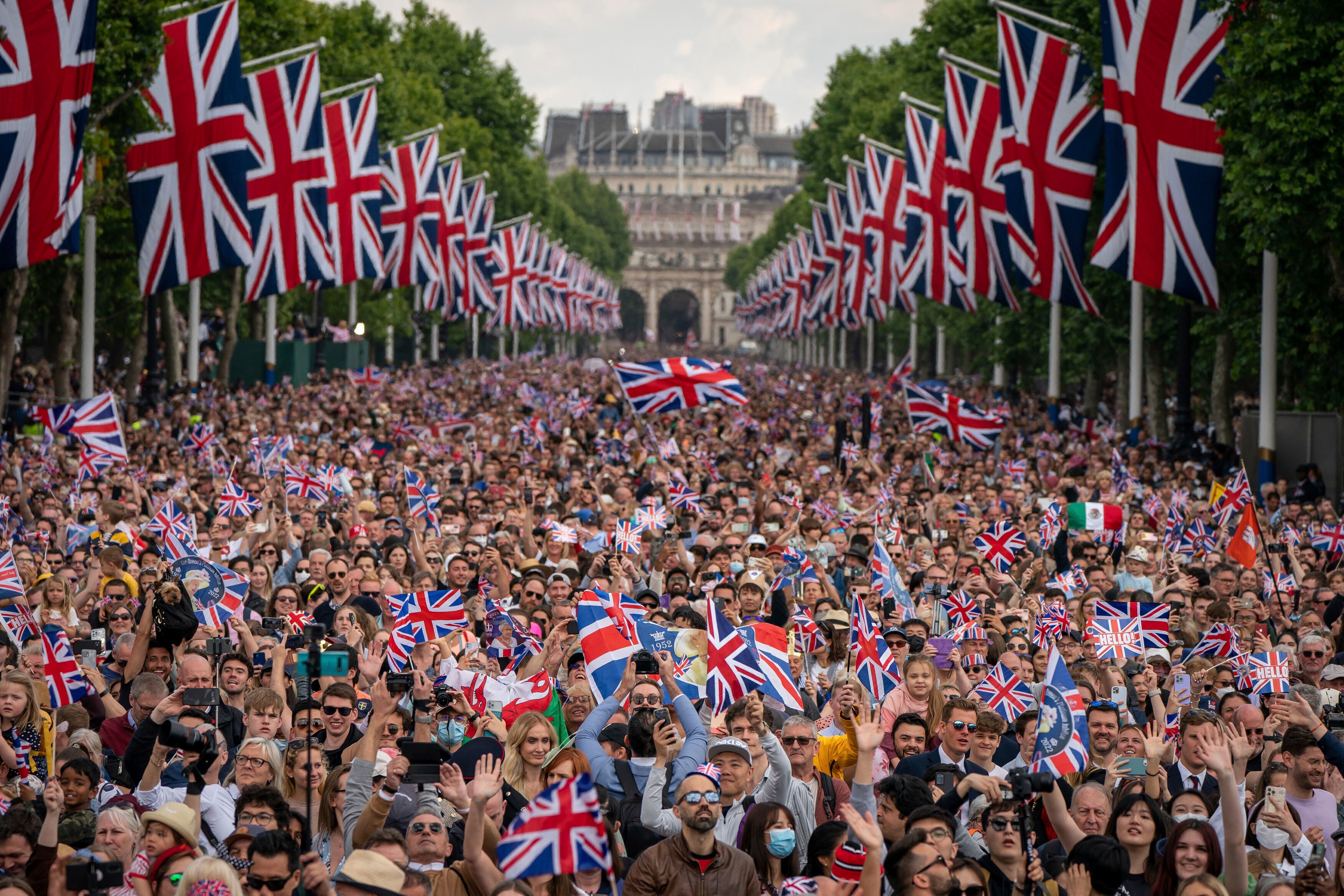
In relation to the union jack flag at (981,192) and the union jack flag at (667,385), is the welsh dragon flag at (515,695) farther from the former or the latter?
the union jack flag at (981,192)

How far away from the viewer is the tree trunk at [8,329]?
2809 cm

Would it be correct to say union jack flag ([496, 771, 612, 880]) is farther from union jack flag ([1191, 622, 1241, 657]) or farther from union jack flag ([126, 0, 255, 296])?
union jack flag ([126, 0, 255, 296])

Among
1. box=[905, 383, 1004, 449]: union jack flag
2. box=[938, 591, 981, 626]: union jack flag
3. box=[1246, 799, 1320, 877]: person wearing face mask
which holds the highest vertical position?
box=[905, 383, 1004, 449]: union jack flag

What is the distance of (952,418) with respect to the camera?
26.8 meters

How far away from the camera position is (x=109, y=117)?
97.3 ft

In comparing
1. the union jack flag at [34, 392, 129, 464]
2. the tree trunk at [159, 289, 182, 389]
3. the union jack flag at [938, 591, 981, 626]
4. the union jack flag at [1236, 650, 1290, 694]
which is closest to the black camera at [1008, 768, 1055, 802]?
the union jack flag at [1236, 650, 1290, 694]

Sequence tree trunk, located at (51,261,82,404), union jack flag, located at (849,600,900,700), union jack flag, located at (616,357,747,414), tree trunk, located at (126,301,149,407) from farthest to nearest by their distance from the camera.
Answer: tree trunk, located at (126,301,149,407)
tree trunk, located at (51,261,82,404)
union jack flag, located at (616,357,747,414)
union jack flag, located at (849,600,900,700)

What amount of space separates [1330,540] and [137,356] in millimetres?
28330

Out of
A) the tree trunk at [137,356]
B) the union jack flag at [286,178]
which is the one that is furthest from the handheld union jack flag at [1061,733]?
the tree trunk at [137,356]

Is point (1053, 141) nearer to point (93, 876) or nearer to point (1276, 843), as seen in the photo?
point (1276, 843)

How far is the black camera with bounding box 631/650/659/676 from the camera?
352 inches

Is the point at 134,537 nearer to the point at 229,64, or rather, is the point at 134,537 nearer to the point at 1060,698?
the point at 1060,698

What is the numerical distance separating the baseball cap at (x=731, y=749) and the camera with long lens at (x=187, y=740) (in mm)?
2245

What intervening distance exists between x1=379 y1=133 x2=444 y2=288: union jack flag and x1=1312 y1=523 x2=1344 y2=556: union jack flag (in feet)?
101
